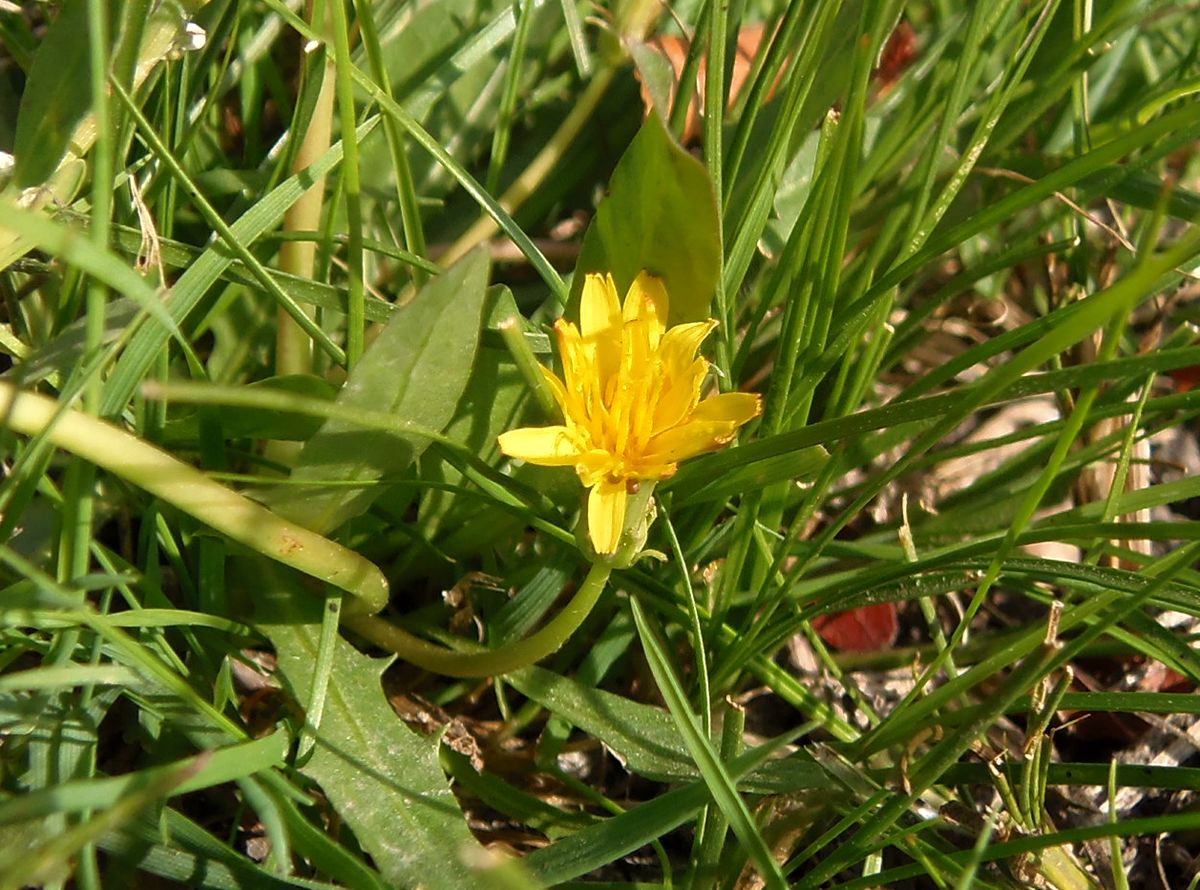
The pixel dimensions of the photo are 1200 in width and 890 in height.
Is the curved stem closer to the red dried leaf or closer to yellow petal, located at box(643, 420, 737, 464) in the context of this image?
yellow petal, located at box(643, 420, 737, 464)

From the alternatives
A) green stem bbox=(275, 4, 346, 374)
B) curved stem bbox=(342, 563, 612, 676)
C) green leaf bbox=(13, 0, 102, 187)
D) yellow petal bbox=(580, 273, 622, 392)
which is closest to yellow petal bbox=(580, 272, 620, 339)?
yellow petal bbox=(580, 273, 622, 392)

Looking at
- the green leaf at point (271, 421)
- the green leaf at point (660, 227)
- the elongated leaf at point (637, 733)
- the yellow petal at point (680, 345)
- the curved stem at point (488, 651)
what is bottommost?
the elongated leaf at point (637, 733)

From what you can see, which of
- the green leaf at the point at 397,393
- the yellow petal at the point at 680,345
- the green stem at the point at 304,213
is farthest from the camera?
the green stem at the point at 304,213

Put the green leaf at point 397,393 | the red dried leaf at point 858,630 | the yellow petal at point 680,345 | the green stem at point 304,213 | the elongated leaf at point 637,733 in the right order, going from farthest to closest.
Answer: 1. the red dried leaf at point 858,630
2. the green stem at point 304,213
3. the elongated leaf at point 637,733
4. the yellow petal at point 680,345
5. the green leaf at point 397,393

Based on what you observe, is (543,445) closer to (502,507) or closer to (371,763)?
(502,507)

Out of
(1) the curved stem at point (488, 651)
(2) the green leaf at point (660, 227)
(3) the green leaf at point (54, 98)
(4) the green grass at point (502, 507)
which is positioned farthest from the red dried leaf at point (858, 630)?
(3) the green leaf at point (54, 98)

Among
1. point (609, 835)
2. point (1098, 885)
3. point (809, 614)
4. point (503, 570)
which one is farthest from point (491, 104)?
point (1098, 885)

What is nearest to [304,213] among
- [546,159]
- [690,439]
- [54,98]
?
[54,98]

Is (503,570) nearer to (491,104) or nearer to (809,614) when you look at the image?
(809,614)

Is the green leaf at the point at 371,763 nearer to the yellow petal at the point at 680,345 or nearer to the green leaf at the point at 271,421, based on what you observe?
the green leaf at the point at 271,421
